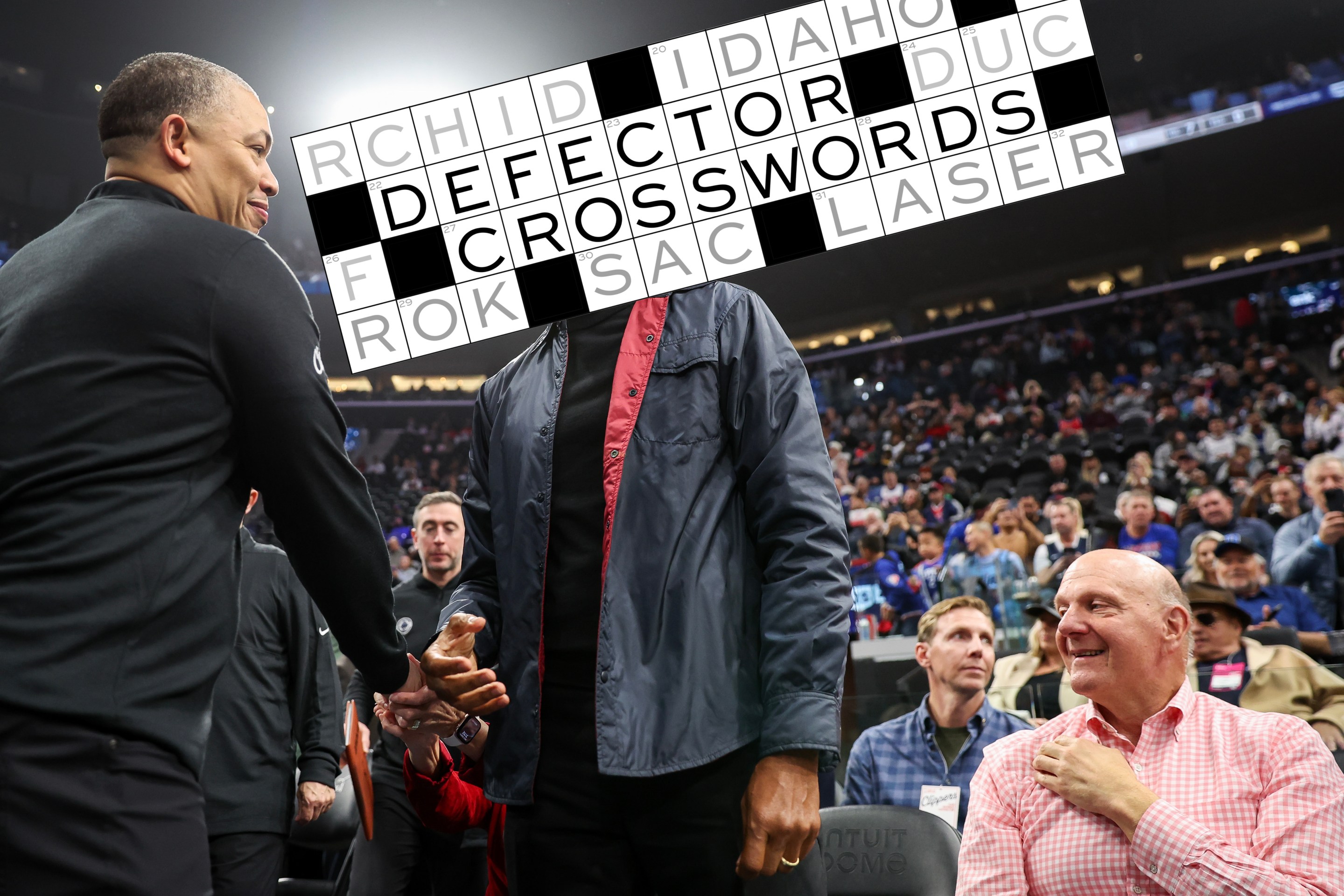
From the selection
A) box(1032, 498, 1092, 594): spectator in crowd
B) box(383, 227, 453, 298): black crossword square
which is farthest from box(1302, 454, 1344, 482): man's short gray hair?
box(383, 227, 453, 298): black crossword square

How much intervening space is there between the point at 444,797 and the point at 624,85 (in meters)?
1.86

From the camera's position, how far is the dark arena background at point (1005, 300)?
262 inches

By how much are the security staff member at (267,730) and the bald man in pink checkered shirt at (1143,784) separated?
1519 mm

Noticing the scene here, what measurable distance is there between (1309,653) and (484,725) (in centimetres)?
352

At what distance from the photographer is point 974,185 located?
2668 mm

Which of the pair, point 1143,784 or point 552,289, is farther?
point 552,289

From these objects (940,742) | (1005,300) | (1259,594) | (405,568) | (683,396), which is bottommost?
(1259,594)

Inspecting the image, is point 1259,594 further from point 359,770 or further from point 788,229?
point 359,770

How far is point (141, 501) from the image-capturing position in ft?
2.93

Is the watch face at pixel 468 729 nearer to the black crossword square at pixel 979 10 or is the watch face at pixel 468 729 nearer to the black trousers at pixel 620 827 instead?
the black trousers at pixel 620 827

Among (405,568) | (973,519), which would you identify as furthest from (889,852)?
(405,568)

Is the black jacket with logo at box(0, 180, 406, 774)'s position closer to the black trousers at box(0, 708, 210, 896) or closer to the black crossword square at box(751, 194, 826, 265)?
the black trousers at box(0, 708, 210, 896)

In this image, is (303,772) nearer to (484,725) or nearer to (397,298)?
(397,298)
